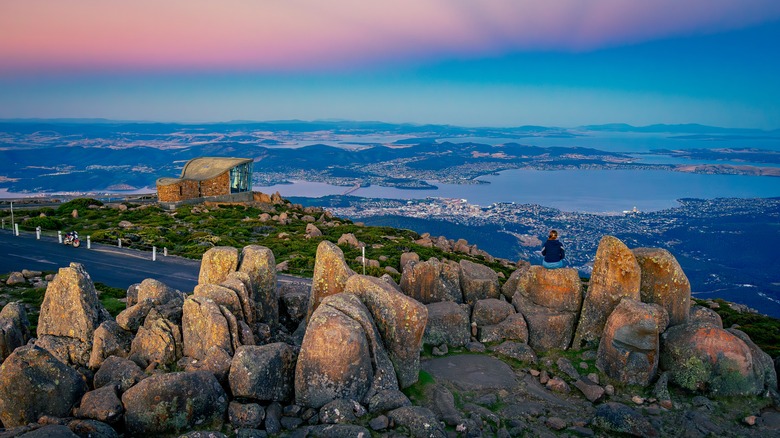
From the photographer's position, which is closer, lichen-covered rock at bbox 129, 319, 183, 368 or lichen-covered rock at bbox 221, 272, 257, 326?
lichen-covered rock at bbox 129, 319, 183, 368

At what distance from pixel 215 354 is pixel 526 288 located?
11.9 meters

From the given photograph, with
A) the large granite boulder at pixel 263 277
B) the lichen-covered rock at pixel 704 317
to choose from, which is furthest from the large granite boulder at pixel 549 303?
the large granite boulder at pixel 263 277

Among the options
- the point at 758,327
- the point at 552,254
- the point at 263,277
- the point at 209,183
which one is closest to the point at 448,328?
the point at 552,254

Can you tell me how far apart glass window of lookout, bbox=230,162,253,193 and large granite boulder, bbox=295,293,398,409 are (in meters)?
51.8

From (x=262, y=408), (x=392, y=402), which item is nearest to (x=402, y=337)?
(x=392, y=402)

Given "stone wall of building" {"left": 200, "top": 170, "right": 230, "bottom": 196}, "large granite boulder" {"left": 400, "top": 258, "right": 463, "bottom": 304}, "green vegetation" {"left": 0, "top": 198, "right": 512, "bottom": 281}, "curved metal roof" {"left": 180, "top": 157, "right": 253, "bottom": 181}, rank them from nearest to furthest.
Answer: "large granite boulder" {"left": 400, "top": 258, "right": 463, "bottom": 304}
"green vegetation" {"left": 0, "top": 198, "right": 512, "bottom": 281}
"stone wall of building" {"left": 200, "top": 170, "right": 230, "bottom": 196}
"curved metal roof" {"left": 180, "top": 157, "right": 253, "bottom": 181}

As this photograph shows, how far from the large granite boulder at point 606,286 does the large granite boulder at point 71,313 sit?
16.0 m

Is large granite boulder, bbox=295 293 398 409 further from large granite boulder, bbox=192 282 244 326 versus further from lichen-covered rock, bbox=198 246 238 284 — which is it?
lichen-covered rock, bbox=198 246 238 284

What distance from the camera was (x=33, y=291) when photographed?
2452cm

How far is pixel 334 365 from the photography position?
1409 centimetres

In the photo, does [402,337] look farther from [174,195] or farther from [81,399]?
[174,195]

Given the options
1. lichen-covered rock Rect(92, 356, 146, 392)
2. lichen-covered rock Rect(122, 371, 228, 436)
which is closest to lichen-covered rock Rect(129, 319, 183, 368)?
lichen-covered rock Rect(92, 356, 146, 392)

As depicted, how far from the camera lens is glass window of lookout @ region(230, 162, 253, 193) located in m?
63.4

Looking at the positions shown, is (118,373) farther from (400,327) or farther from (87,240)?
(87,240)
